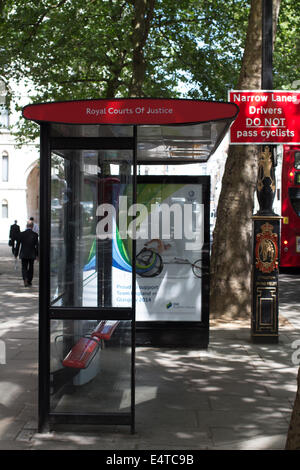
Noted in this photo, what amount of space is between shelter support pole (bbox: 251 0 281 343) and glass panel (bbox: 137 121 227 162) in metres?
0.87

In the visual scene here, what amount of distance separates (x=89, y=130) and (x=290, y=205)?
54.9 feet

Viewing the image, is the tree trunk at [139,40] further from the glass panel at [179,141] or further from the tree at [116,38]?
the glass panel at [179,141]

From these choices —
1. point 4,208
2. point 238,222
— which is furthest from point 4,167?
point 238,222

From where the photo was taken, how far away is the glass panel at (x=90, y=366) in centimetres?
559

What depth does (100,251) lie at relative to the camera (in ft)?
19.5

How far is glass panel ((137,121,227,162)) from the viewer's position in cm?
601

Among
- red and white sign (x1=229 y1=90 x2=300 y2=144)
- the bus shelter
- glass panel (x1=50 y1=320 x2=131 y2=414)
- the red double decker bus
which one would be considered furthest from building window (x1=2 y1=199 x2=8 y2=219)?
glass panel (x1=50 y1=320 x2=131 y2=414)

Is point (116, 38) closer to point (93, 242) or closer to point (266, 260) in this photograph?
point (266, 260)

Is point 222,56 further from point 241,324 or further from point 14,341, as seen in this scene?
point 14,341

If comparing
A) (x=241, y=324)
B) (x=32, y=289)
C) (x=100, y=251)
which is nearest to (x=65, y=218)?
(x=100, y=251)

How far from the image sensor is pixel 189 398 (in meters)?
6.36

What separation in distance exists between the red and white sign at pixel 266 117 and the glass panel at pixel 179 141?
594mm

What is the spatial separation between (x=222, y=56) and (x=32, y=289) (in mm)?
12052

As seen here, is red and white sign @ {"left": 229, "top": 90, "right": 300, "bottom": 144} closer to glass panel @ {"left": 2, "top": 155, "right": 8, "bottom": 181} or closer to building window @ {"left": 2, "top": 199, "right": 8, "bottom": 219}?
building window @ {"left": 2, "top": 199, "right": 8, "bottom": 219}
